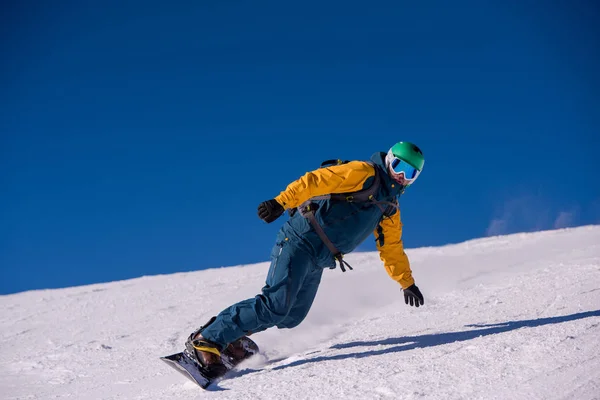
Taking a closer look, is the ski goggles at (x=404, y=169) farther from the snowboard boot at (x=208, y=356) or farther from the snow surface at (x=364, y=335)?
Result: the snowboard boot at (x=208, y=356)

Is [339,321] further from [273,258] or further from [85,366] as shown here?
[85,366]

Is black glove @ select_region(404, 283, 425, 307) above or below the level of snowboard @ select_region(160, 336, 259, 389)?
above

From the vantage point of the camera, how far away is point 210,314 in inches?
314

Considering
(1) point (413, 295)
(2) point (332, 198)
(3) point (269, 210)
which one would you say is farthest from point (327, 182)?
(1) point (413, 295)

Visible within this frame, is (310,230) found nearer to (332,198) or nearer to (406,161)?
(332,198)

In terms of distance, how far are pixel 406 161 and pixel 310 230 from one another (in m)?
1.10

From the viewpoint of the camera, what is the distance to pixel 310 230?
458 cm

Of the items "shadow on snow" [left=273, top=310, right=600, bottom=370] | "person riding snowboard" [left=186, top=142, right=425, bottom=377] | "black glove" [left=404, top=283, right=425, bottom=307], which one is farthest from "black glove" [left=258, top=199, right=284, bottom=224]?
"black glove" [left=404, top=283, right=425, bottom=307]

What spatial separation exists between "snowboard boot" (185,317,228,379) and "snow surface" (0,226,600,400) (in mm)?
171

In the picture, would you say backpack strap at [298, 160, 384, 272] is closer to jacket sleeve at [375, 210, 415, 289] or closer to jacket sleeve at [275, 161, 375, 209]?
jacket sleeve at [275, 161, 375, 209]

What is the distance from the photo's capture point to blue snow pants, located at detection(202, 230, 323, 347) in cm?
434

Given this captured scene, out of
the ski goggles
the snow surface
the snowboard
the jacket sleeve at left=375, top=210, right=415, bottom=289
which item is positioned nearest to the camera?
the snow surface

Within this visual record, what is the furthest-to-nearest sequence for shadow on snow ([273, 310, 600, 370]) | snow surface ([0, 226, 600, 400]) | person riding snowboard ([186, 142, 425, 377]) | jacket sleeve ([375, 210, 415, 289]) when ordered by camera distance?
jacket sleeve ([375, 210, 415, 289])
shadow on snow ([273, 310, 600, 370])
person riding snowboard ([186, 142, 425, 377])
snow surface ([0, 226, 600, 400])

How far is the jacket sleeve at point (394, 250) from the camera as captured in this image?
5.26m
